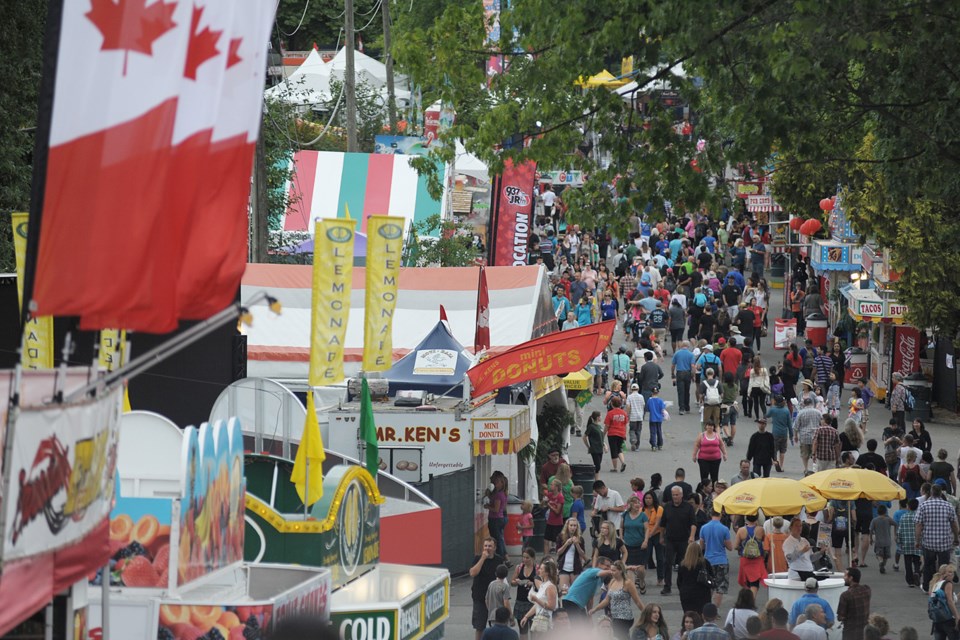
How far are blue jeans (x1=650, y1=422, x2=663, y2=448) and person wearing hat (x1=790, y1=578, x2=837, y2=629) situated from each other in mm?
11457

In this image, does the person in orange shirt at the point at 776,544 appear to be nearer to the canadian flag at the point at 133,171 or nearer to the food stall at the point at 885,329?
the food stall at the point at 885,329

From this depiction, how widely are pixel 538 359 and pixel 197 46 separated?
45.7 ft

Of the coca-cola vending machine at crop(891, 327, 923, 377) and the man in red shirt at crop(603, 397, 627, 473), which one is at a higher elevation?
the coca-cola vending machine at crop(891, 327, 923, 377)

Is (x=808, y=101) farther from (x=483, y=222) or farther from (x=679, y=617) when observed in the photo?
(x=483, y=222)

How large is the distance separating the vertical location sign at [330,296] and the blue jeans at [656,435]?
12.0 metres

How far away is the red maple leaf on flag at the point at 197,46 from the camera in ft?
21.0

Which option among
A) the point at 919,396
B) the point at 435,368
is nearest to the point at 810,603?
the point at 435,368

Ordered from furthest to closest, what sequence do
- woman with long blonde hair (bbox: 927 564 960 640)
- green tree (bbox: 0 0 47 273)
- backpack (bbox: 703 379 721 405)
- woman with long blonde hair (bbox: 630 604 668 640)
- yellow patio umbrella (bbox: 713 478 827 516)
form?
→ 1. backpack (bbox: 703 379 721 405)
2. green tree (bbox: 0 0 47 273)
3. yellow patio umbrella (bbox: 713 478 827 516)
4. woman with long blonde hair (bbox: 927 564 960 640)
5. woman with long blonde hair (bbox: 630 604 668 640)

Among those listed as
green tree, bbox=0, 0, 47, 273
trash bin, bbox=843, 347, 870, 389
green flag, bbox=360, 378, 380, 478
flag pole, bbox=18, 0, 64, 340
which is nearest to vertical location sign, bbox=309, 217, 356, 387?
green flag, bbox=360, 378, 380, 478

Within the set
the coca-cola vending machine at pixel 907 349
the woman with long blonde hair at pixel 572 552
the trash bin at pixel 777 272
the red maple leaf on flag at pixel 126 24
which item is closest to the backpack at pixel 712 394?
the coca-cola vending machine at pixel 907 349

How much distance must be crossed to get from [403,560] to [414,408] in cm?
244

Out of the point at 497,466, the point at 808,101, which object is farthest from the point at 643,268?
the point at 808,101

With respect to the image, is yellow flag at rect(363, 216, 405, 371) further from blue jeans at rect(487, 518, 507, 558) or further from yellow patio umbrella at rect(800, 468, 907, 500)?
yellow patio umbrella at rect(800, 468, 907, 500)

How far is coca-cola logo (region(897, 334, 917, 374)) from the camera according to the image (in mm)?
30000
